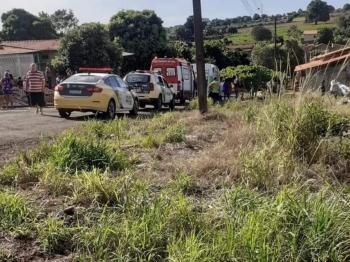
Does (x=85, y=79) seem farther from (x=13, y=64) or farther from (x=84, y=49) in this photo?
(x=84, y=49)

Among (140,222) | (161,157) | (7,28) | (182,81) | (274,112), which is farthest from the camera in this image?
(7,28)

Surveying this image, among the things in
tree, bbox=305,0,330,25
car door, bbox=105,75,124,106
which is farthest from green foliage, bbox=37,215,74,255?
tree, bbox=305,0,330,25

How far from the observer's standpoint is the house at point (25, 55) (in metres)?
30.0

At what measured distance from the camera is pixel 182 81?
25484 mm

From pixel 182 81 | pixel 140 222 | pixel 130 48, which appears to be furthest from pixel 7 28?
pixel 140 222

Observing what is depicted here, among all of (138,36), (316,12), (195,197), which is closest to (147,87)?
(195,197)

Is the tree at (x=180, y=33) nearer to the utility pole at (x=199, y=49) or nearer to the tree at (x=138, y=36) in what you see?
the tree at (x=138, y=36)

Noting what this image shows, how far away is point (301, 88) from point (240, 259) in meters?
3.84

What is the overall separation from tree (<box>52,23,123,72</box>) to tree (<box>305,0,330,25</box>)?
1523 inches

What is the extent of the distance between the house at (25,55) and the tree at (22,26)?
1902 cm

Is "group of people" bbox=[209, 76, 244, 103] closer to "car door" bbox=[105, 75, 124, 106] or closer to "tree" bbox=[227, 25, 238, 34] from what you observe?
"car door" bbox=[105, 75, 124, 106]

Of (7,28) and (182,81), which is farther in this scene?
(7,28)

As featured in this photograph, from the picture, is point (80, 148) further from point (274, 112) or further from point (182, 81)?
point (182, 81)

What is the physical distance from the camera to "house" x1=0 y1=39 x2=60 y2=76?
98.3ft
